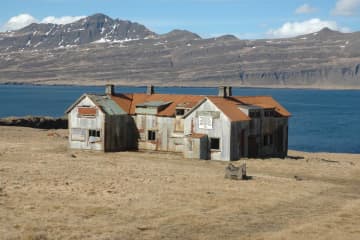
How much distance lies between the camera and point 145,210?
1059 inches

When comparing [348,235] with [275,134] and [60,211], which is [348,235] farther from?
[275,134]

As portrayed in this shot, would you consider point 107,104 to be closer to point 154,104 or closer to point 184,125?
point 154,104

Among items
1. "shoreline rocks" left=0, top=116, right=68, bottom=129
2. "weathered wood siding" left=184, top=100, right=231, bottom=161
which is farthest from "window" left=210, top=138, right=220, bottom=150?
"shoreline rocks" left=0, top=116, right=68, bottom=129

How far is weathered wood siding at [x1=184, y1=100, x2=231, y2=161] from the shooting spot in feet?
154

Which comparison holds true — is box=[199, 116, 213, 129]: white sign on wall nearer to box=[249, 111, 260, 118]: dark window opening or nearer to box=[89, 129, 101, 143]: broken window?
box=[249, 111, 260, 118]: dark window opening

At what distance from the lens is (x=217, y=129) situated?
47562 mm

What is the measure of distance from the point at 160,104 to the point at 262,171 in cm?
1358

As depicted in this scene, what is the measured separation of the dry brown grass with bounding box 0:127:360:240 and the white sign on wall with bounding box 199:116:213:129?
3.21 m

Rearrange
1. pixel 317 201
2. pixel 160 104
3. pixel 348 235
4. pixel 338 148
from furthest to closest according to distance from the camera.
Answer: pixel 338 148 < pixel 160 104 < pixel 317 201 < pixel 348 235

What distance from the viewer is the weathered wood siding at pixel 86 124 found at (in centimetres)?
5162

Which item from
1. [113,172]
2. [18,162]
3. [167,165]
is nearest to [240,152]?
[167,165]

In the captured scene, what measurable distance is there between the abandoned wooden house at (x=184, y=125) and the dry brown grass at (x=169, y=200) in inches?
93.0

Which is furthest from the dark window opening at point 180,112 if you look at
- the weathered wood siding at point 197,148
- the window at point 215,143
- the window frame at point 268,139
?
the window frame at point 268,139

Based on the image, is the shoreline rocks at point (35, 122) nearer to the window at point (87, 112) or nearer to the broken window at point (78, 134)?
the broken window at point (78, 134)
